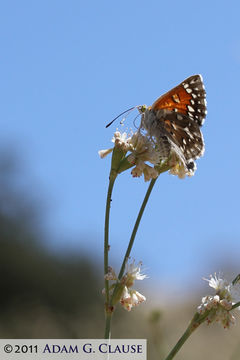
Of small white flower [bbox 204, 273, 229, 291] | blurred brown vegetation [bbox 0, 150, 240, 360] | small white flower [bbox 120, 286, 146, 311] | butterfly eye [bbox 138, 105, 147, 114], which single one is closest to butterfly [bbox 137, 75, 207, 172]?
butterfly eye [bbox 138, 105, 147, 114]

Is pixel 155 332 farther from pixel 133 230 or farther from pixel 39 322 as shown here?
pixel 39 322

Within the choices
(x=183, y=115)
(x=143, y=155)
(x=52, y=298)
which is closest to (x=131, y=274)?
(x=143, y=155)

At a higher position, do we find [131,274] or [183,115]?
[183,115]

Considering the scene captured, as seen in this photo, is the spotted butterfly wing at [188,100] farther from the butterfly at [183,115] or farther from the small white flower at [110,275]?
the small white flower at [110,275]

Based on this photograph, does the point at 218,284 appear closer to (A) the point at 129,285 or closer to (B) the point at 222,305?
(B) the point at 222,305

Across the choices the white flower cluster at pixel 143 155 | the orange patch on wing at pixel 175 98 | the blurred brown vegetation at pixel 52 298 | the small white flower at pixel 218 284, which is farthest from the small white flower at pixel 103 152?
the blurred brown vegetation at pixel 52 298

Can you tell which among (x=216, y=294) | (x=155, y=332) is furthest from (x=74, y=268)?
(x=216, y=294)

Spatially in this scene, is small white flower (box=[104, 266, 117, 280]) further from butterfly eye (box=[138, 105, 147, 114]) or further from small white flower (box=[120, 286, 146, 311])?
butterfly eye (box=[138, 105, 147, 114])
